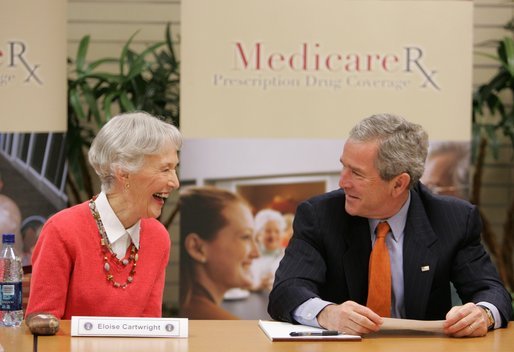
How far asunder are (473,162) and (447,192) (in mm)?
1315

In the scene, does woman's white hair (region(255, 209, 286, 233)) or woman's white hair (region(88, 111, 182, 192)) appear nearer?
woman's white hair (region(88, 111, 182, 192))

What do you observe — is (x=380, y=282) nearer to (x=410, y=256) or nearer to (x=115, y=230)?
(x=410, y=256)

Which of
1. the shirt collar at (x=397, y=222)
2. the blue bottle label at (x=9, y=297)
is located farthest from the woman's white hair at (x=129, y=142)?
the shirt collar at (x=397, y=222)

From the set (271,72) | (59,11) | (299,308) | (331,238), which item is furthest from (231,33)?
(299,308)

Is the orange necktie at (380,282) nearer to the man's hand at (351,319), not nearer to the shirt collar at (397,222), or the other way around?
the shirt collar at (397,222)

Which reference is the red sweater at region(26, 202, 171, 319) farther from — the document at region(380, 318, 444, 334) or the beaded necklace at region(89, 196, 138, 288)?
the document at region(380, 318, 444, 334)

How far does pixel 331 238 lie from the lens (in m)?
3.29

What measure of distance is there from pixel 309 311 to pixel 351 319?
185 mm

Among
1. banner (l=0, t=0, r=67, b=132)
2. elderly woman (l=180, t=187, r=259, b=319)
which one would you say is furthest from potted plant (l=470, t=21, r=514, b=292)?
banner (l=0, t=0, r=67, b=132)

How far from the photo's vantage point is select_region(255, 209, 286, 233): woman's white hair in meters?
5.19

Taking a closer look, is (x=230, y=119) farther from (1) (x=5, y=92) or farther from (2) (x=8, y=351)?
(2) (x=8, y=351)

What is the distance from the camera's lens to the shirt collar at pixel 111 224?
3.21m

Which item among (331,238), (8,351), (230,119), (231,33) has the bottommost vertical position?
(8,351)

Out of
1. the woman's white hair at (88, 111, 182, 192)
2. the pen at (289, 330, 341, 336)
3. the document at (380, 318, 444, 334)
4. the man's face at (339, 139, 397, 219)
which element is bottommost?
the pen at (289, 330, 341, 336)
